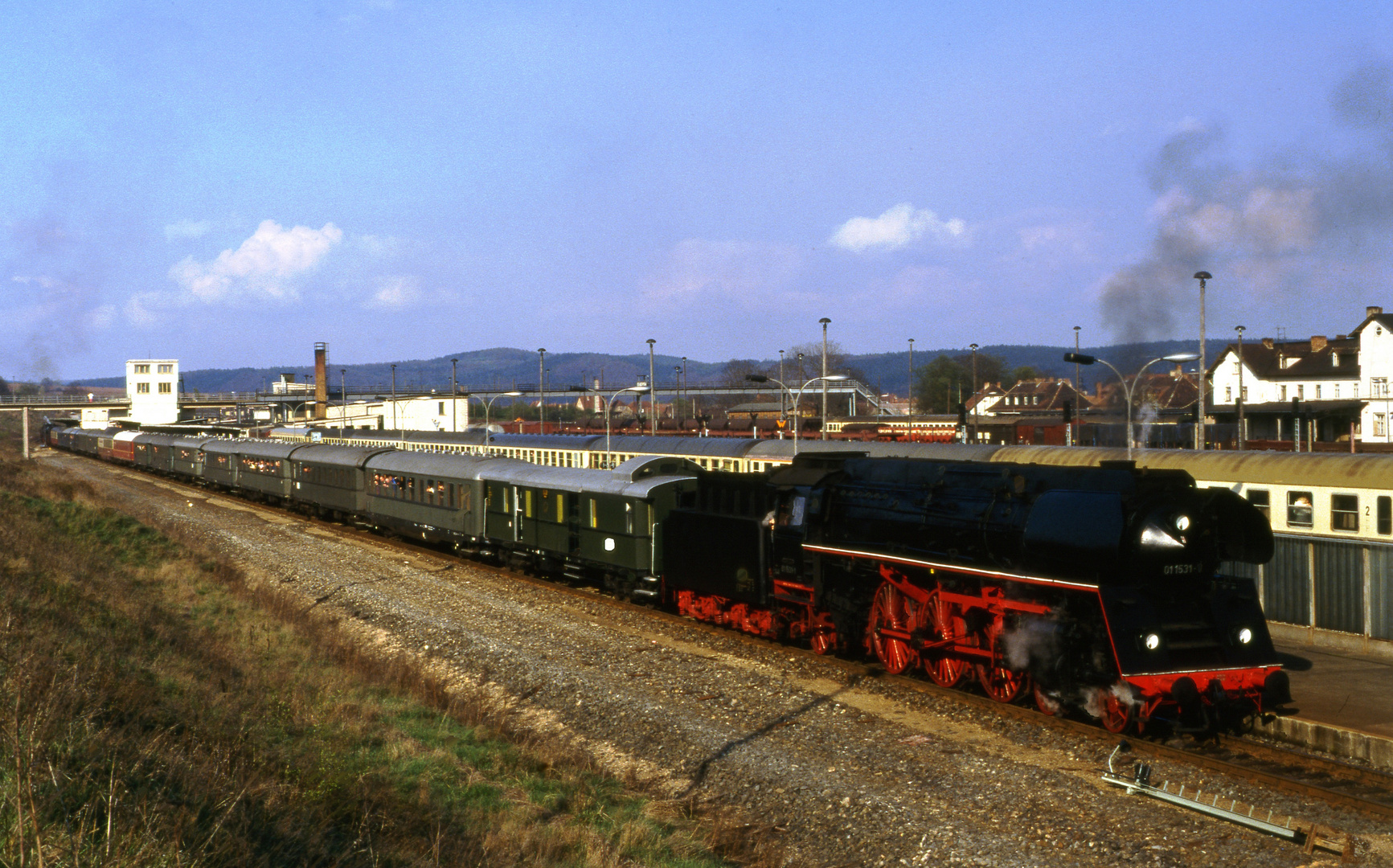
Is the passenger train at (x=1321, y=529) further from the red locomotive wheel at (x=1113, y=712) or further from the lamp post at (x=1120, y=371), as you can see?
the red locomotive wheel at (x=1113, y=712)

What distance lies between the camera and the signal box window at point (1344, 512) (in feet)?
59.9

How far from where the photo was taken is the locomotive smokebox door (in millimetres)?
20172

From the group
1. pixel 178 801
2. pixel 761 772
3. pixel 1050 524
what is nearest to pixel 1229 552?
pixel 1050 524

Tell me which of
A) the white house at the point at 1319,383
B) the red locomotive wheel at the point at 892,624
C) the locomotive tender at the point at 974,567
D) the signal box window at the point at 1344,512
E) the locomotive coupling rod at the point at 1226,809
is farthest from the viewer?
the white house at the point at 1319,383

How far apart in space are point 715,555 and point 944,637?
22.5 ft

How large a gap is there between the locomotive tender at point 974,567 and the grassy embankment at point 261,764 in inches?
217

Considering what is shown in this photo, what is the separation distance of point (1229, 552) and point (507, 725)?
34.1ft

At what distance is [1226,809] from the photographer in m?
10.7

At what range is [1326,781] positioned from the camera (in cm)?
1152

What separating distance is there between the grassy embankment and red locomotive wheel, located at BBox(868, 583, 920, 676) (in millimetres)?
5890

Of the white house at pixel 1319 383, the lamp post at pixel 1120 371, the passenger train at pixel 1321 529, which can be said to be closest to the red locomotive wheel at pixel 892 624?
the passenger train at pixel 1321 529

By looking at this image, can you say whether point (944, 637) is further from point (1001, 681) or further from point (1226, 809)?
point (1226, 809)

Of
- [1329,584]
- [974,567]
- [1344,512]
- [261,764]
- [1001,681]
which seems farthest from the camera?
[1344,512]

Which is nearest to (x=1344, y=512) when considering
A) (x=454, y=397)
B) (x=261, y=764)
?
(x=261, y=764)
